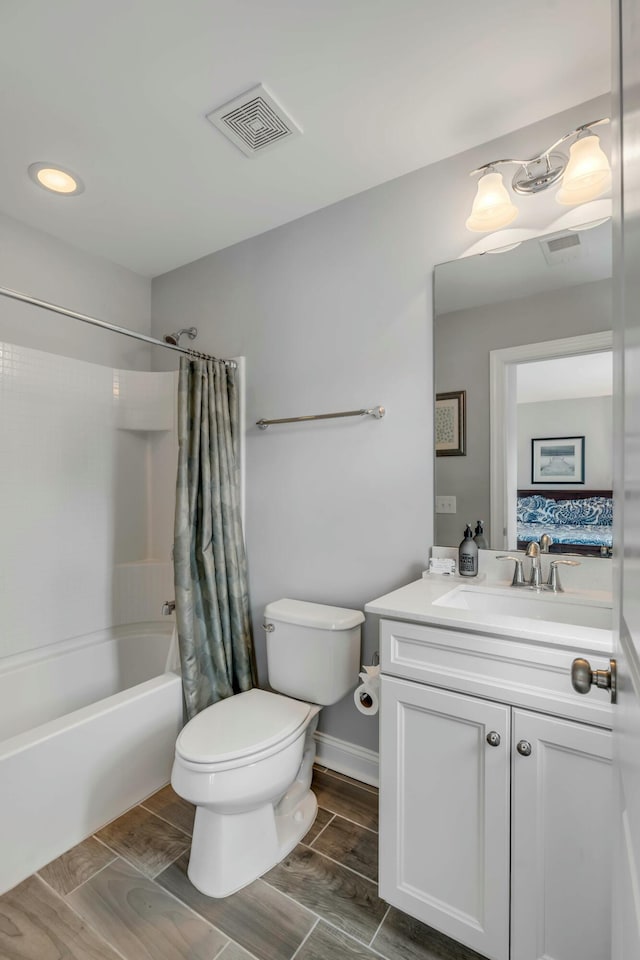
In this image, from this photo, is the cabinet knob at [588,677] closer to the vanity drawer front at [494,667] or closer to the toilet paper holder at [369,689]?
the vanity drawer front at [494,667]

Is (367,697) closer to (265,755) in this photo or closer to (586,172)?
(265,755)

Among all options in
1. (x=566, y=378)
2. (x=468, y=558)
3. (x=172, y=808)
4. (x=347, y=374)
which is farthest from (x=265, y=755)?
(x=566, y=378)

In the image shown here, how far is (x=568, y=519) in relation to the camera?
1491mm

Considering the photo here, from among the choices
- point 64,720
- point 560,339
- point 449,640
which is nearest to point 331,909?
point 449,640

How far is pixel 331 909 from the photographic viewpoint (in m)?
1.32

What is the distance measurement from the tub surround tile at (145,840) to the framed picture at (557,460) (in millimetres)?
1742

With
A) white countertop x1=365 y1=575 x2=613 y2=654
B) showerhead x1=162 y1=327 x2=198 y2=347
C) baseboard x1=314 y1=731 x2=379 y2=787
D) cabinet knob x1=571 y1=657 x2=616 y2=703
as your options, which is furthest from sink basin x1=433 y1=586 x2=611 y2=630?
showerhead x1=162 y1=327 x2=198 y2=347

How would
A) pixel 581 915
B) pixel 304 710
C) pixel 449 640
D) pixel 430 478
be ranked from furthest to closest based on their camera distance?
pixel 430 478 < pixel 304 710 < pixel 449 640 < pixel 581 915

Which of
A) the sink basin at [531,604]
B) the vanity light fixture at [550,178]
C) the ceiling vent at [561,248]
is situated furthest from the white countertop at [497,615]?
the vanity light fixture at [550,178]

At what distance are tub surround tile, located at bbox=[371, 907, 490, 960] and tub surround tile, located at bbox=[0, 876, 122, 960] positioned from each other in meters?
0.70

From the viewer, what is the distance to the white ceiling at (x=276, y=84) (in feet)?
3.94

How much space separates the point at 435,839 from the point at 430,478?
1.09 m

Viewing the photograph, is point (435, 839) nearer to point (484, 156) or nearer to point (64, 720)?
point (64, 720)

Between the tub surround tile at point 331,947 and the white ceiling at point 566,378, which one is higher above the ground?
the white ceiling at point 566,378
